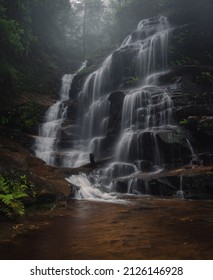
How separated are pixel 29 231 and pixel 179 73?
54.9ft

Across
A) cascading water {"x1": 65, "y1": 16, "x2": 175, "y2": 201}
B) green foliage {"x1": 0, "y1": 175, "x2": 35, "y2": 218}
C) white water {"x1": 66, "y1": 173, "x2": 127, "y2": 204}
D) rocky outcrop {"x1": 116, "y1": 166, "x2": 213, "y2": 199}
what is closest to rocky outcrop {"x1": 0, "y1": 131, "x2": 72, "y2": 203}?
green foliage {"x1": 0, "y1": 175, "x2": 35, "y2": 218}

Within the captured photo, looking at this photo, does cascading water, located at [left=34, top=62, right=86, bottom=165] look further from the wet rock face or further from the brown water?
the brown water

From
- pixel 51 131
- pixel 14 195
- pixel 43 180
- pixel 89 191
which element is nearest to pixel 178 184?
pixel 89 191

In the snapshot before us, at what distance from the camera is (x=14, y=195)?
657cm

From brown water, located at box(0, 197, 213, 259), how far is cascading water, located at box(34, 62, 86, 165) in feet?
33.1

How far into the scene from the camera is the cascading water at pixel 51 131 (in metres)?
17.1

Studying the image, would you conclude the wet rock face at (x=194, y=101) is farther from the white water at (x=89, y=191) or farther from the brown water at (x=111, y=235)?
the brown water at (x=111, y=235)

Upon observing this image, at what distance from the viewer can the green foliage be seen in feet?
19.2

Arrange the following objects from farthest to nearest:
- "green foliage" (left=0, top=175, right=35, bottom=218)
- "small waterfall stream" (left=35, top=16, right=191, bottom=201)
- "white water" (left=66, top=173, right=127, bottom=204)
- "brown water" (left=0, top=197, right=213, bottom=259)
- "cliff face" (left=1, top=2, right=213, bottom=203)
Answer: "small waterfall stream" (left=35, top=16, right=191, bottom=201) < "cliff face" (left=1, top=2, right=213, bottom=203) < "white water" (left=66, top=173, right=127, bottom=204) < "green foliage" (left=0, top=175, right=35, bottom=218) < "brown water" (left=0, top=197, right=213, bottom=259)

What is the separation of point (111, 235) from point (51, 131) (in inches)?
633

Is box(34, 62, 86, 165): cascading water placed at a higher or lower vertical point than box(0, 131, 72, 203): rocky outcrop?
higher

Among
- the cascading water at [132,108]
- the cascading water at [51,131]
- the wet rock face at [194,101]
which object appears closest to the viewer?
the wet rock face at [194,101]

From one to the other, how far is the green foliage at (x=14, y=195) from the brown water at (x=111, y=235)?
1.08ft

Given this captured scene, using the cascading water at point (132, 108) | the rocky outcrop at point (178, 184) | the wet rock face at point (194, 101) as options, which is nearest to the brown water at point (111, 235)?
the rocky outcrop at point (178, 184)
